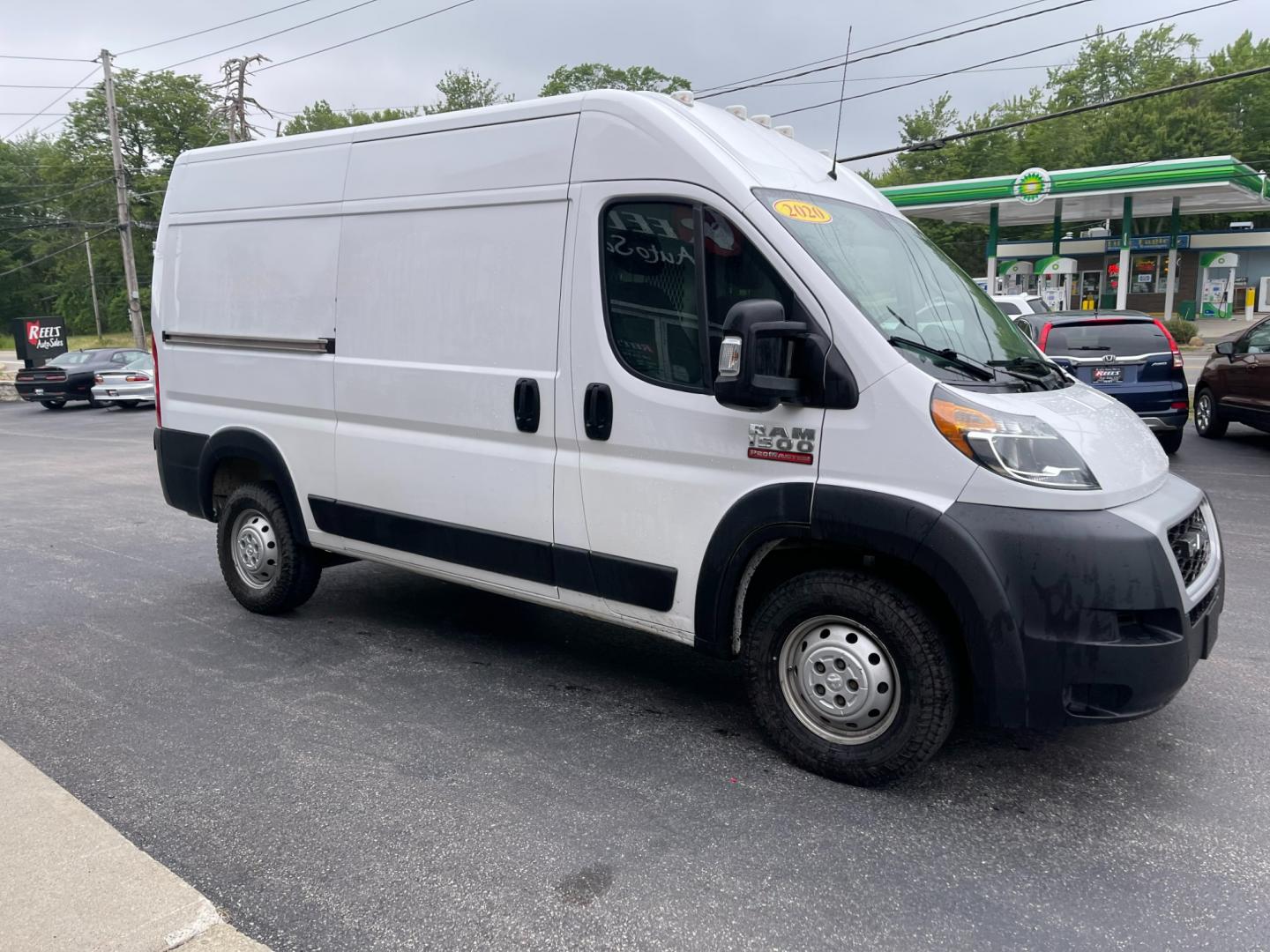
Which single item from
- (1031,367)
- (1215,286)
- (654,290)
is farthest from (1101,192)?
(654,290)

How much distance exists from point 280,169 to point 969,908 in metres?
4.70

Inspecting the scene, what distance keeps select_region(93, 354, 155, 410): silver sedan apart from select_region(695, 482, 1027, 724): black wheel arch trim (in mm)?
21733

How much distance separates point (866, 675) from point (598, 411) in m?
1.45

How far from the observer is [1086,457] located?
10.5ft

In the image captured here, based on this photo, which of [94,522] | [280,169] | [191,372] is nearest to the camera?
[280,169]

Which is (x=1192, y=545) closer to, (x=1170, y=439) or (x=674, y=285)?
(x=674, y=285)

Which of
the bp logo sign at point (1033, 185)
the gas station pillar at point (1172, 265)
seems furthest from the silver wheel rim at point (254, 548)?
the gas station pillar at point (1172, 265)

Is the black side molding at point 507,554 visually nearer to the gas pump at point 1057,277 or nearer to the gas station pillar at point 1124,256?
the gas station pillar at point 1124,256

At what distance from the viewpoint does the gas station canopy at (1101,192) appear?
3136cm

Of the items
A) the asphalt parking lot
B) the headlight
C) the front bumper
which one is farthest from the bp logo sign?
the front bumper

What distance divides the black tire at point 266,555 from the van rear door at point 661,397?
2083mm

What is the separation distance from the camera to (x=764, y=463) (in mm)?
3596

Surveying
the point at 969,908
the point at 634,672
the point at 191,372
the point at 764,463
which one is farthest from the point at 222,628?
the point at 969,908

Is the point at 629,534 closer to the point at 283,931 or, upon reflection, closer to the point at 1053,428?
the point at 1053,428
